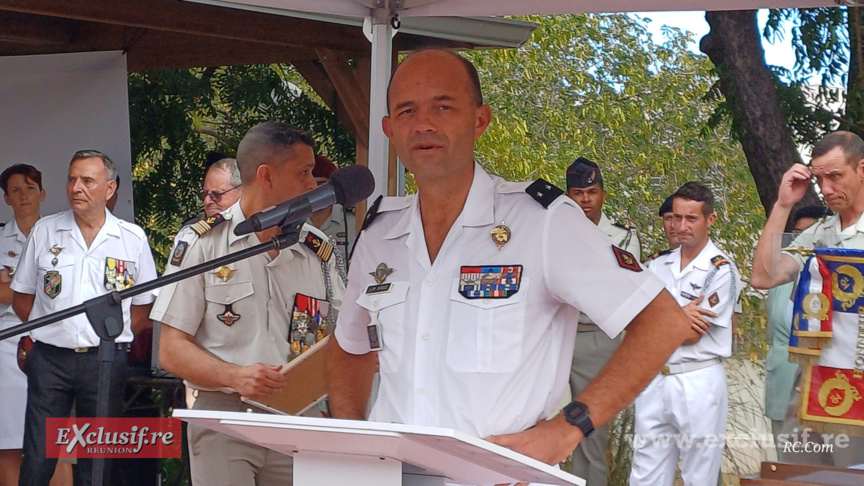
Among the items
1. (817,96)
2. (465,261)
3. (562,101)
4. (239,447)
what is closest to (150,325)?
(239,447)

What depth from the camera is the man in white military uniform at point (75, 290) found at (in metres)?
5.54

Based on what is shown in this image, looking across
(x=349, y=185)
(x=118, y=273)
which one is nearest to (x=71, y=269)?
(x=118, y=273)

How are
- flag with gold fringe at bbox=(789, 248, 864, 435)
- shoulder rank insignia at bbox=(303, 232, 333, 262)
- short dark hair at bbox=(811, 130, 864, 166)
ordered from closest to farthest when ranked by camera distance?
shoulder rank insignia at bbox=(303, 232, 333, 262) < flag with gold fringe at bbox=(789, 248, 864, 435) < short dark hair at bbox=(811, 130, 864, 166)

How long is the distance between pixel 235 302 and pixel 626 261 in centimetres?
165

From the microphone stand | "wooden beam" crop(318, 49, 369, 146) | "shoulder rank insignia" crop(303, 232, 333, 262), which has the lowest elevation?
the microphone stand

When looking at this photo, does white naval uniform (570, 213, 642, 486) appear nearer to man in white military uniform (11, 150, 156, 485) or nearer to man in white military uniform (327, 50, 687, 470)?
man in white military uniform (11, 150, 156, 485)

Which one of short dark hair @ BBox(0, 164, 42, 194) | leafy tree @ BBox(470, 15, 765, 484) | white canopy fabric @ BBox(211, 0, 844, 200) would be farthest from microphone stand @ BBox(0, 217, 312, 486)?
leafy tree @ BBox(470, 15, 765, 484)

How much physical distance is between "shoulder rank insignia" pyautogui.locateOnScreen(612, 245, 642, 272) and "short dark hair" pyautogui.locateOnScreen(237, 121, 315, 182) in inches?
64.0

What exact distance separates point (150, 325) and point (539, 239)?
426 cm

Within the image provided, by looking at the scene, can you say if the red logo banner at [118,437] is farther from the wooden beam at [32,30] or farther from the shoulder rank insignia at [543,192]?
the shoulder rank insignia at [543,192]

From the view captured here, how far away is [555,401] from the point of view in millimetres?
2457

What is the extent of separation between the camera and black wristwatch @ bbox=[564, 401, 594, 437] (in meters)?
2.30

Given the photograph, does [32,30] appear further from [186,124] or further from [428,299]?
[428,299]

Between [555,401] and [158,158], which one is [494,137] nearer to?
[158,158]
